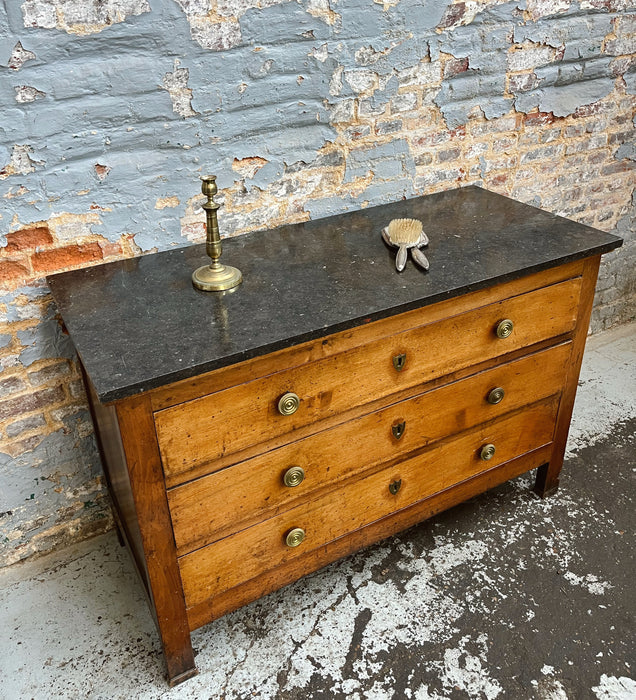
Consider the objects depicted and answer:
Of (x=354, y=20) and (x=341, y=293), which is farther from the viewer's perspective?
(x=354, y=20)

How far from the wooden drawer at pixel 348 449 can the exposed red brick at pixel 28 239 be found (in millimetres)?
833

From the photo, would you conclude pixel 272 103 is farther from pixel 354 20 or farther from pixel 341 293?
pixel 341 293

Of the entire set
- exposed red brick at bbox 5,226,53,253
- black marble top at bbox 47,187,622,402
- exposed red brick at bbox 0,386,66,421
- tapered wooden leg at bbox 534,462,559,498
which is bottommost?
tapered wooden leg at bbox 534,462,559,498

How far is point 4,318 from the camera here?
192 centimetres

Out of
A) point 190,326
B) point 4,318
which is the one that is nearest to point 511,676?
point 190,326

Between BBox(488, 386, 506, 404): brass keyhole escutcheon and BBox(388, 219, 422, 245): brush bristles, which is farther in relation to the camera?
BBox(488, 386, 506, 404): brass keyhole escutcheon

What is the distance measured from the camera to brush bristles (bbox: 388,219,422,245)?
2016 millimetres

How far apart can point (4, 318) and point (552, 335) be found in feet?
5.58

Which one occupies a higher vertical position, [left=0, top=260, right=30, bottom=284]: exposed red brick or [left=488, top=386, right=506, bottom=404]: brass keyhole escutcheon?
[left=0, top=260, right=30, bottom=284]: exposed red brick

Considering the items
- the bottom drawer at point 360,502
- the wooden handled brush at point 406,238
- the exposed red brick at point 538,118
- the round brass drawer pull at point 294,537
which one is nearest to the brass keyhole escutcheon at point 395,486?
the bottom drawer at point 360,502

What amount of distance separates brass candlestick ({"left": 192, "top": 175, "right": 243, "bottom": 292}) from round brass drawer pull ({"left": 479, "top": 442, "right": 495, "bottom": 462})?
100 centimetres

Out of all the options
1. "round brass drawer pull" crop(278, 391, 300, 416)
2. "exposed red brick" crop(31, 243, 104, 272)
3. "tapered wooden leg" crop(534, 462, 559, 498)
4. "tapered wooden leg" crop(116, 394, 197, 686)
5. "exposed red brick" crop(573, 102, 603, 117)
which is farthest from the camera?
"exposed red brick" crop(573, 102, 603, 117)

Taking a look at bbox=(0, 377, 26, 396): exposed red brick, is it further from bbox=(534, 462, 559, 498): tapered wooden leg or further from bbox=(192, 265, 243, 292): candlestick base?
bbox=(534, 462, 559, 498): tapered wooden leg

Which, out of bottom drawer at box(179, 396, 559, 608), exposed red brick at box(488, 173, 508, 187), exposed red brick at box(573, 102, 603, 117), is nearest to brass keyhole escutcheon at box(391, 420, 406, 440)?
bottom drawer at box(179, 396, 559, 608)
